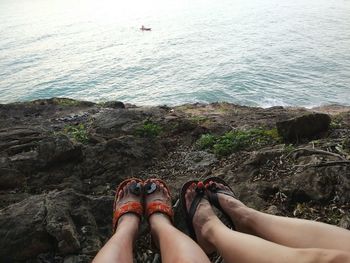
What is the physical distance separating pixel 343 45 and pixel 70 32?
33.1m

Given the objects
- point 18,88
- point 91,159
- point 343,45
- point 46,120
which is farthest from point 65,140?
point 343,45

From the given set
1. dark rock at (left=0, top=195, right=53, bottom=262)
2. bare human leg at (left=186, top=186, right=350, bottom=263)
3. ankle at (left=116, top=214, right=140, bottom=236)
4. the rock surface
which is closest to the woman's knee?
bare human leg at (left=186, top=186, right=350, bottom=263)

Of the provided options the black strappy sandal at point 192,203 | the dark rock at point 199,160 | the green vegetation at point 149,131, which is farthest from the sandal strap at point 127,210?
the green vegetation at point 149,131

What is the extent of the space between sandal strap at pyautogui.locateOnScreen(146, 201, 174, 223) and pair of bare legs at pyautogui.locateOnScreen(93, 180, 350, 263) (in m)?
0.07

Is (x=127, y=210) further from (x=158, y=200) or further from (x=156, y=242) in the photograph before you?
(x=156, y=242)

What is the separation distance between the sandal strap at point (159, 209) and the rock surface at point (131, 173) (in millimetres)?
337

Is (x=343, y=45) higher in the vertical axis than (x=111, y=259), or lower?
lower

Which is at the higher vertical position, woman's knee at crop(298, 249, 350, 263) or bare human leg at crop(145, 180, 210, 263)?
woman's knee at crop(298, 249, 350, 263)

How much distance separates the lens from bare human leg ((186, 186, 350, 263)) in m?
2.25

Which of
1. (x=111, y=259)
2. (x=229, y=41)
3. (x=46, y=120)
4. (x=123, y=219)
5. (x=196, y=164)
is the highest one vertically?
(x=111, y=259)

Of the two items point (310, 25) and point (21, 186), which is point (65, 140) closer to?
point (21, 186)

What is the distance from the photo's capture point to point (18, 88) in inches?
979

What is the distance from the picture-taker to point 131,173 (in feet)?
19.7

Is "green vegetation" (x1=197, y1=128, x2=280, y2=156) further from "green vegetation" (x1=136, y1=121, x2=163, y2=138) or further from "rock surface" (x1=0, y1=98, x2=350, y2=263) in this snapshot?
"green vegetation" (x1=136, y1=121, x2=163, y2=138)
